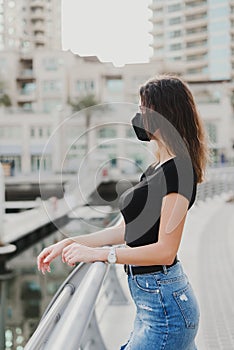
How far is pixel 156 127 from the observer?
941 mm

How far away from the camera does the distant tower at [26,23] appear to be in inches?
2110

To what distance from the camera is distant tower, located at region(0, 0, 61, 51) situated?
2110 inches

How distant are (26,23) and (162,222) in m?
56.1

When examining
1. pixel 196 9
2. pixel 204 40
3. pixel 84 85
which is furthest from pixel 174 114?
pixel 196 9

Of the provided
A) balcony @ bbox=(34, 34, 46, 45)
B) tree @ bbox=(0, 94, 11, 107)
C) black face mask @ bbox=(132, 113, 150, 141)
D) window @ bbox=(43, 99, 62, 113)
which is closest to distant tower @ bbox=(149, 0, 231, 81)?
balcony @ bbox=(34, 34, 46, 45)

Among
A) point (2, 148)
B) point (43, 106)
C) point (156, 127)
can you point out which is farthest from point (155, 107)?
point (43, 106)

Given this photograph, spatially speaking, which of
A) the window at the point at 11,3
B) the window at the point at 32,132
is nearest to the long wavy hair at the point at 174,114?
the window at the point at 32,132

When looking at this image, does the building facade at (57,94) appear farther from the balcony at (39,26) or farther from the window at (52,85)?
the balcony at (39,26)

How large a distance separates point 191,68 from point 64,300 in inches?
1971

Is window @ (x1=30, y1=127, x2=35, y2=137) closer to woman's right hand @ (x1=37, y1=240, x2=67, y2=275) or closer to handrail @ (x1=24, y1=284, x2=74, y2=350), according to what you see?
handrail @ (x1=24, y1=284, x2=74, y2=350)

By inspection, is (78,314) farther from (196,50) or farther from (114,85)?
(196,50)

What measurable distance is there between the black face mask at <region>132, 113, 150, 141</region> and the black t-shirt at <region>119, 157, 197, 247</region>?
0.06 metres

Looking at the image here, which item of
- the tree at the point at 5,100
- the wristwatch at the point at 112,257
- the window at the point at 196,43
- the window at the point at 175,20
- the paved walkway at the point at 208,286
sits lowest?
the tree at the point at 5,100

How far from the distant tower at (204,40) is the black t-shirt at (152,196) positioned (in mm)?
48537
